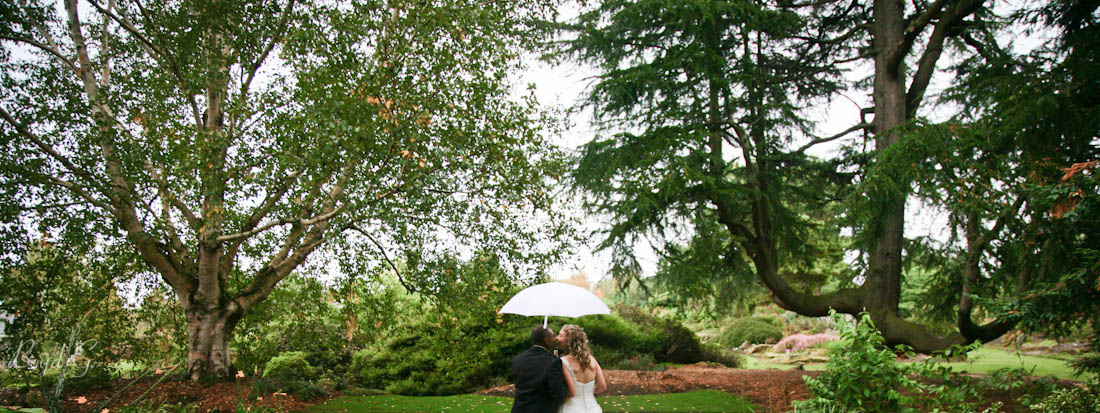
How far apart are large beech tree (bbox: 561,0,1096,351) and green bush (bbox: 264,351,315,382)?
5464 mm

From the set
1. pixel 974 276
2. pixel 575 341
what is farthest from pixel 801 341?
pixel 575 341

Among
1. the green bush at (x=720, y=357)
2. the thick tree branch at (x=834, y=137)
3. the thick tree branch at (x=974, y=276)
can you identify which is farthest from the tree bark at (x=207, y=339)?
the green bush at (x=720, y=357)

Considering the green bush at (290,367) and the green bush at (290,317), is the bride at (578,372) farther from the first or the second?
the green bush at (290,367)

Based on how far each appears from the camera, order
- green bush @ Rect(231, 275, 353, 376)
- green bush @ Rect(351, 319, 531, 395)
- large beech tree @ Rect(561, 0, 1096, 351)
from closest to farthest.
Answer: large beech tree @ Rect(561, 0, 1096, 351) → green bush @ Rect(231, 275, 353, 376) → green bush @ Rect(351, 319, 531, 395)

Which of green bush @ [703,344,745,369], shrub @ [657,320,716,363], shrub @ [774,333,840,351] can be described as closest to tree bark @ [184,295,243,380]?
shrub @ [657,320,716,363]

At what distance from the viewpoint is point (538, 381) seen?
425 cm

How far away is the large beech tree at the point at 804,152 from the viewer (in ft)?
23.8

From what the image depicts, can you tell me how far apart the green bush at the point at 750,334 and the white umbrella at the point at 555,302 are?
1267cm

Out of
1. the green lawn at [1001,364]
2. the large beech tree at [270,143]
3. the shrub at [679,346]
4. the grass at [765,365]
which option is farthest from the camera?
the grass at [765,365]

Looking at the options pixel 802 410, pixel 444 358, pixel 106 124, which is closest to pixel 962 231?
pixel 802 410

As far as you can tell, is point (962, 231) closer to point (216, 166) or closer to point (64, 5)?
point (216, 166)

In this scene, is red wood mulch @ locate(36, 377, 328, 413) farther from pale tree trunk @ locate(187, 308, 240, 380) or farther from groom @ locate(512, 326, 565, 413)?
groom @ locate(512, 326, 565, 413)

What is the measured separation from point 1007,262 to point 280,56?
9.00 metres

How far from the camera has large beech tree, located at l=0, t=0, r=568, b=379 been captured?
6234 mm
